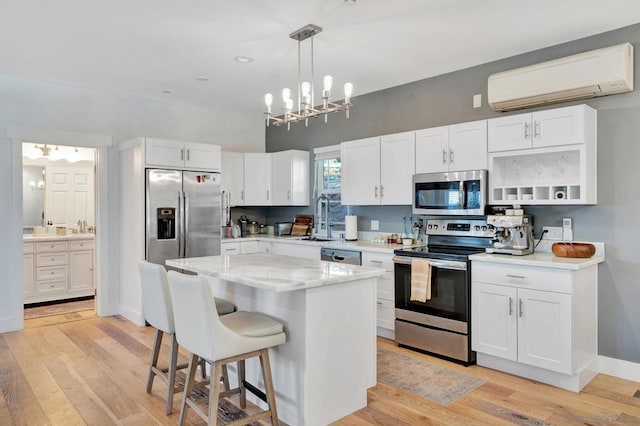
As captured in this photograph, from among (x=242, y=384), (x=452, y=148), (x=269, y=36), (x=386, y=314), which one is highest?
(x=269, y=36)

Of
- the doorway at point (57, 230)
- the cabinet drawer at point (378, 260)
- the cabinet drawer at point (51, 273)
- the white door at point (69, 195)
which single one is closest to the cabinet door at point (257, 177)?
the doorway at point (57, 230)

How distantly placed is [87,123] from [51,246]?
6.18ft

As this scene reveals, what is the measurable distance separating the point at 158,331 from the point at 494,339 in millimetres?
2563

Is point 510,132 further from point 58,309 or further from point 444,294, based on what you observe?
point 58,309

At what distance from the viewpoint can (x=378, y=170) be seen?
4605 millimetres

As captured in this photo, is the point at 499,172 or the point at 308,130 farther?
the point at 308,130

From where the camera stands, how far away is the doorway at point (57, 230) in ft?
18.3

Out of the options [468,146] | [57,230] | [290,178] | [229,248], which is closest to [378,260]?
[468,146]

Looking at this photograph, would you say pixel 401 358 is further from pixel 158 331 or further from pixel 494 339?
pixel 158 331

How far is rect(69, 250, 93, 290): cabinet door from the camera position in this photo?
231 inches

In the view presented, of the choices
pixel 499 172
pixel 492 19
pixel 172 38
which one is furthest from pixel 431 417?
pixel 172 38

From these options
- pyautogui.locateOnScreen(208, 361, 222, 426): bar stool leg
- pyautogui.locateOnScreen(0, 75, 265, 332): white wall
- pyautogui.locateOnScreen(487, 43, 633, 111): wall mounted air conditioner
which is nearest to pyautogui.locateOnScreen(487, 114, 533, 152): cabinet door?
pyautogui.locateOnScreen(487, 43, 633, 111): wall mounted air conditioner

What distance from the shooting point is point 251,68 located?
14.0 ft

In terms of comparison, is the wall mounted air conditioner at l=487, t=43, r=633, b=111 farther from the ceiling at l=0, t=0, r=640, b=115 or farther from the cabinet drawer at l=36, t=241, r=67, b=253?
the cabinet drawer at l=36, t=241, r=67, b=253
